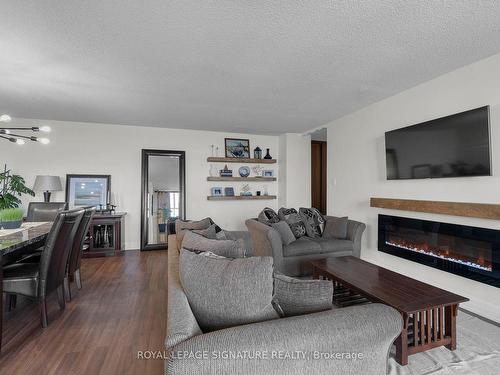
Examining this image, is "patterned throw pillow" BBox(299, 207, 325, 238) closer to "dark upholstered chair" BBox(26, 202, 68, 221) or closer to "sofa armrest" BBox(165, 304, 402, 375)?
"sofa armrest" BBox(165, 304, 402, 375)

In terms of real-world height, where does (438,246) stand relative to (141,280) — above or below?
above

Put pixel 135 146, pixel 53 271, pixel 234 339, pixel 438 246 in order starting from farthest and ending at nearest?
1. pixel 135 146
2. pixel 438 246
3. pixel 53 271
4. pixel 234 339

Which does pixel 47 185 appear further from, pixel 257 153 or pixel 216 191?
pixel 257 153

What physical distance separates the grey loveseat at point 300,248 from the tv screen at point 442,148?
97 cm

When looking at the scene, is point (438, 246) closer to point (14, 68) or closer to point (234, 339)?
point (234, 339)

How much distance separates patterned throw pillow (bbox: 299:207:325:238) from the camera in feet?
12.6

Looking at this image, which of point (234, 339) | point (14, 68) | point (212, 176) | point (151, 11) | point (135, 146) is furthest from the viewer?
point (212, 176)

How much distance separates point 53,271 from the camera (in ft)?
7.34

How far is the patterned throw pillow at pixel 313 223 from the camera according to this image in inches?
151

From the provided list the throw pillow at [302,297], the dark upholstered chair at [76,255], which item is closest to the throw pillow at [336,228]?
the throw pillow at [302,297]

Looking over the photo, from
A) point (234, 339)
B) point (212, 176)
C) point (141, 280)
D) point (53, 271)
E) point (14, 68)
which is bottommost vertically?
point (141, 280)

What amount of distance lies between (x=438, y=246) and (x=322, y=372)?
2613mm

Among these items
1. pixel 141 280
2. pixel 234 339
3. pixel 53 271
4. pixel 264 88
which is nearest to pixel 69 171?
pixel 141 280

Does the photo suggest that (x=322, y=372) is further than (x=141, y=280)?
No
